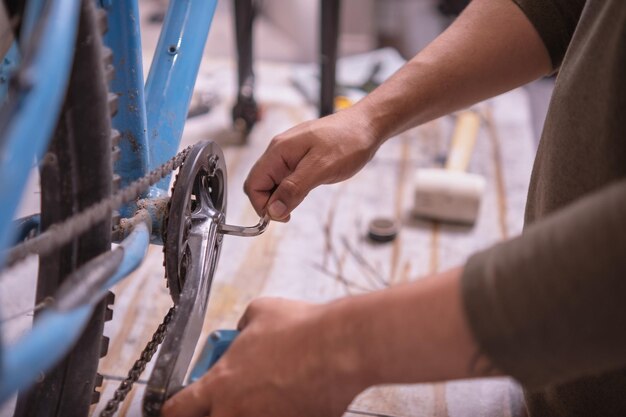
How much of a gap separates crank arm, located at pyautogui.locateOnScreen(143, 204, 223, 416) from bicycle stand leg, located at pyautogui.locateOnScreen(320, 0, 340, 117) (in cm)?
84

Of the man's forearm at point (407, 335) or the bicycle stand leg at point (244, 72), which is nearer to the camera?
the man's forearm at point (407, 335)

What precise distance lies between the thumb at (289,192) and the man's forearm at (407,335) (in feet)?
0.90

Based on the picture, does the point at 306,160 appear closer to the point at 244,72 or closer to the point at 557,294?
the point at 557,294

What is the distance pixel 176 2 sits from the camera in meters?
0.77

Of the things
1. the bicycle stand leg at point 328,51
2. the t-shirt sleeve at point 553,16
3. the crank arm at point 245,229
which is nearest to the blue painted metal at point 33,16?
the crank arm at point 245,229

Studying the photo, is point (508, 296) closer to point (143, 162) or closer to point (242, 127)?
point (143, 162)

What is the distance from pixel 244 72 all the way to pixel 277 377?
1167 mm

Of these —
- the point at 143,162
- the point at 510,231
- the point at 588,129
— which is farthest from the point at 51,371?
the point at 510,231

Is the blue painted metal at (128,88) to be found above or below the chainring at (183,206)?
above

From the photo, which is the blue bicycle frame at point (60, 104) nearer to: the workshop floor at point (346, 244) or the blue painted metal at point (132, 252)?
the blue painted metal at point (132, 252)

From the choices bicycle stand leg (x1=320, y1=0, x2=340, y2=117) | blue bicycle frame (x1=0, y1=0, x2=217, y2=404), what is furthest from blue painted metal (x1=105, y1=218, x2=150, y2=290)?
bicycle stand leg (x1=320, y1=0, x2=340, y2=117)

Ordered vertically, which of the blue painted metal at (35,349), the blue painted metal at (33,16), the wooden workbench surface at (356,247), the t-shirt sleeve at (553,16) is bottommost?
the wooden workbench surface at (356,247)

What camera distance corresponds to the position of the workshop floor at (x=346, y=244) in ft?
2.79

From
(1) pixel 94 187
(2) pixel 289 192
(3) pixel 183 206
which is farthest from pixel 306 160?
(1) pixel 94 187
